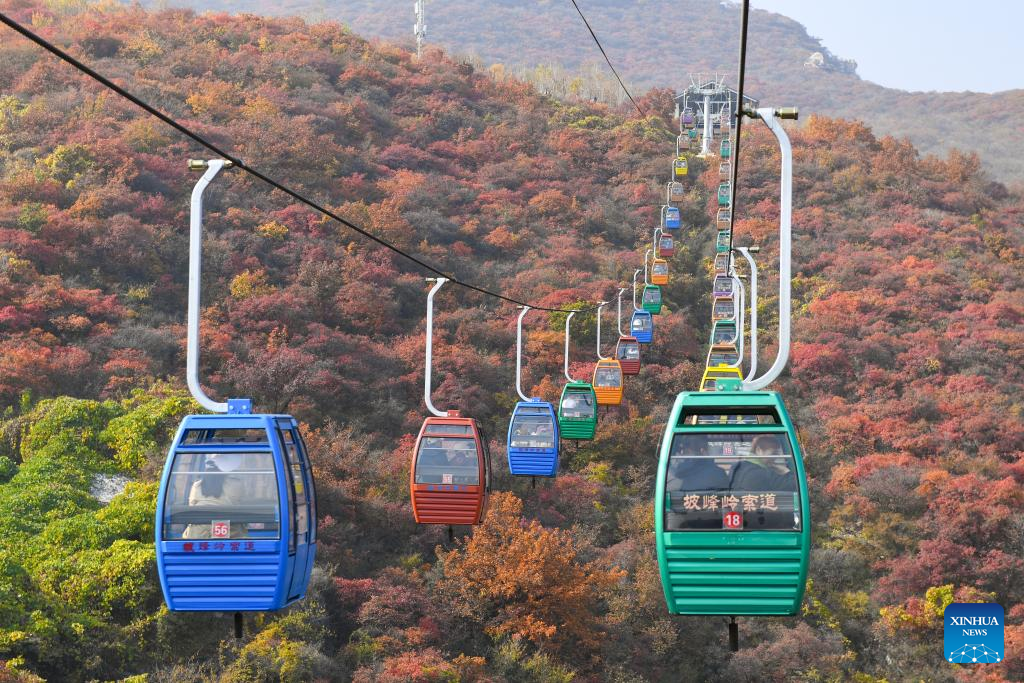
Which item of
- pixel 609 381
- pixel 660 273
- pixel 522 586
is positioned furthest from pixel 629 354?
pixel 660 273

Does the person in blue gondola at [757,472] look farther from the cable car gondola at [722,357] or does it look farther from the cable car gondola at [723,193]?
the cable car gondola at [723,193]

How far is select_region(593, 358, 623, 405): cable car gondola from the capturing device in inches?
1231

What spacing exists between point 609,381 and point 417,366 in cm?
718

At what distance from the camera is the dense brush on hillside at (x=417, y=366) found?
2341cm

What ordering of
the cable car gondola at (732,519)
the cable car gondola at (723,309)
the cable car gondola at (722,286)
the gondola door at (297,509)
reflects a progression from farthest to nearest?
the cable car gondola at (722,286) → the cable car gondola at (723,309) → the gondola door at (297,509) → the cable car gondola at (732,519)

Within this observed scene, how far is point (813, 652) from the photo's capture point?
1063 inches

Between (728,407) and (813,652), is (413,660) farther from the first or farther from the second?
(728,407)

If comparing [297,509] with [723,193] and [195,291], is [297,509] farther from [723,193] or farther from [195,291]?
[723,193]

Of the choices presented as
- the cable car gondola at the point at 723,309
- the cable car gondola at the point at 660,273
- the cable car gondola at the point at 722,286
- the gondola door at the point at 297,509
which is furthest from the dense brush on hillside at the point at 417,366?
the gondola door at the point at 297,509

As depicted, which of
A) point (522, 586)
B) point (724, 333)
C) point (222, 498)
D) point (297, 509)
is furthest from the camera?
point (724, 333)

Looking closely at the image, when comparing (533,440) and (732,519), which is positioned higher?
(732,519)

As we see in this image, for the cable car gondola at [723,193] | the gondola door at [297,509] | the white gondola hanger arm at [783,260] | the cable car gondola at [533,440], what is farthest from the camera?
the cable car gondola at [723,193]

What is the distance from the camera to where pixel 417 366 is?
35875 millimetres

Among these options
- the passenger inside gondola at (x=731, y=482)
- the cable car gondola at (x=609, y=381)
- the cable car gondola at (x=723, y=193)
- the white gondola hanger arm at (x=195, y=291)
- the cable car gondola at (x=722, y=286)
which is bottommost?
the cable car gondola at (x=609, y=381)
